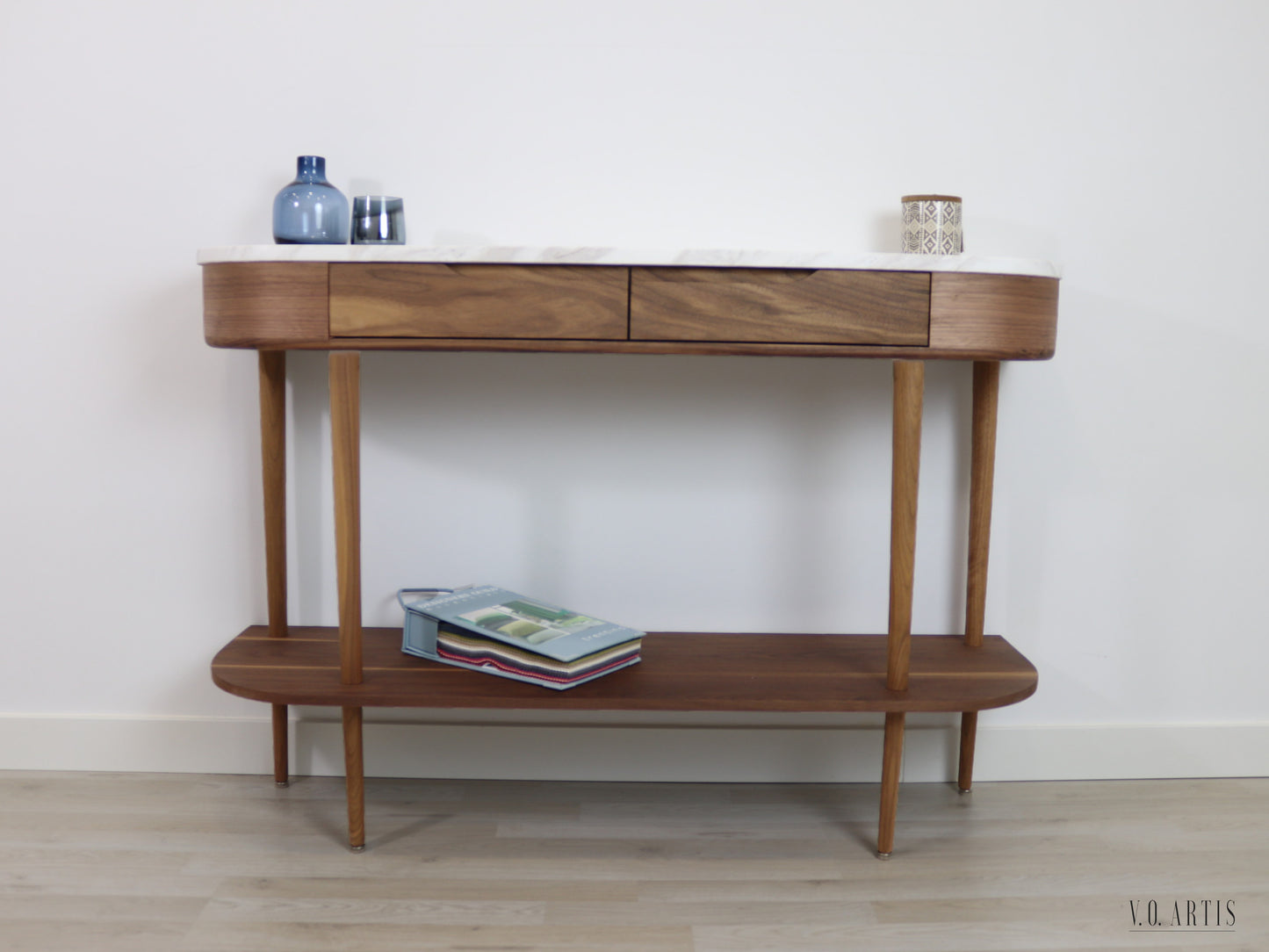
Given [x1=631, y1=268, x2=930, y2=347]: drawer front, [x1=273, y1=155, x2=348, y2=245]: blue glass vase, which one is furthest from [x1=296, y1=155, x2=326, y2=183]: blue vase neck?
[x1=631, y1=268, x2=930, y2=347]: drawer front

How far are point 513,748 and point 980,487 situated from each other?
956 millimetres

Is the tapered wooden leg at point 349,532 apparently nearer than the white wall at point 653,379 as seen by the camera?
Yes

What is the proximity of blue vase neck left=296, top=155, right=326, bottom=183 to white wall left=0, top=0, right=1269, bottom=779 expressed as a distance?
0.17m

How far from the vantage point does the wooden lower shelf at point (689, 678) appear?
1556 millimetres

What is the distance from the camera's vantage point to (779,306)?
4.84 feet

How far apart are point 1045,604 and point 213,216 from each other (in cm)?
165

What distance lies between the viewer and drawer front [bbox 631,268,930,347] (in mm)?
1471

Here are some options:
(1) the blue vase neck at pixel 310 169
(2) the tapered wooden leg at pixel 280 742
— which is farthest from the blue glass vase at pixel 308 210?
(2) the tapered wooden leg at pixel 280 742

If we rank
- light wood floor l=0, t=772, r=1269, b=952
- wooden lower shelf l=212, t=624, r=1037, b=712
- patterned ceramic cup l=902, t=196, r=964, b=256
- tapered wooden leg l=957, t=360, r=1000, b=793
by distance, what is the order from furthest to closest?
1. tapered wooden leg l=957, t=360, r=1000, b=793
2. patterned ceramic cup l=902, t=196, r=964, b=256
3. wooden lower shelf l=212, t=624, r=1037, b=712
4. light wood floor l=0, t=772, r=1269, b=952

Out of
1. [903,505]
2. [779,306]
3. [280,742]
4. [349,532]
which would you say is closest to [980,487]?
[903,505]

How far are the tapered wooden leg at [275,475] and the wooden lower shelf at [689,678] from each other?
0.22ft

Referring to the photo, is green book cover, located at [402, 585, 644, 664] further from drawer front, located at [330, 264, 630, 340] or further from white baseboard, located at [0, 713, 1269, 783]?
drawer front, located at [330, 264, 630, 340]

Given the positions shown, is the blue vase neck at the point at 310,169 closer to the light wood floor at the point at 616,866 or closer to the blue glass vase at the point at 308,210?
the blue glass vase at the point at 308,210

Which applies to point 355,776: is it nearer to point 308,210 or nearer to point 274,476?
point 274,476
